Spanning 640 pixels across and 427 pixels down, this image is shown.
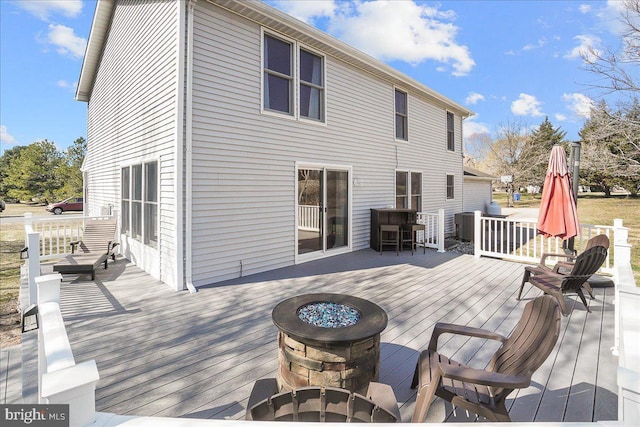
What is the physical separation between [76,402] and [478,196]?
16579 mm

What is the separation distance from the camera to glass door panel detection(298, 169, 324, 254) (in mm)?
6871

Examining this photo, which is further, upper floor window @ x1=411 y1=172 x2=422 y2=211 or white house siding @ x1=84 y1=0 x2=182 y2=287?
upper floor window @ x1=411 y1=172 x2=422 y2=211

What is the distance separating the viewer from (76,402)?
1.13 meters

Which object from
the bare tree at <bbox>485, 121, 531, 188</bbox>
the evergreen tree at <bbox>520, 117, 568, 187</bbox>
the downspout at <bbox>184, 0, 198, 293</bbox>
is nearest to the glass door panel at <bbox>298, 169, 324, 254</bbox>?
the downspout at <bbox>184, 0, 198, 293</bbox>

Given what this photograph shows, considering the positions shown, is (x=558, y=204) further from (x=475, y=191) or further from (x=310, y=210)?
(x=475, y=191)

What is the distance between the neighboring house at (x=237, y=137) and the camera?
5129 millimetres

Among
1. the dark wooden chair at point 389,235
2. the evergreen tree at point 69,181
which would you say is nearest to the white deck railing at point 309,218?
the dark wooden chair at point 389,235

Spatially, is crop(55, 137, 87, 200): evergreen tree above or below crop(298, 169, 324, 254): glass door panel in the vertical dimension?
above

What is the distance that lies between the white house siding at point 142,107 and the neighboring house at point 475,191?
1181cm

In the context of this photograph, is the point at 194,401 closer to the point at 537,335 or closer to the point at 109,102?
the point at 537,335

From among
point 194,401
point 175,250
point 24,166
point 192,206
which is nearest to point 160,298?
point 175,250

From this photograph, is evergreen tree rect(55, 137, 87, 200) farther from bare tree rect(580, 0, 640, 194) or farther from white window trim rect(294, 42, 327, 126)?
bare tree rect(580, 0, 640, 194)
